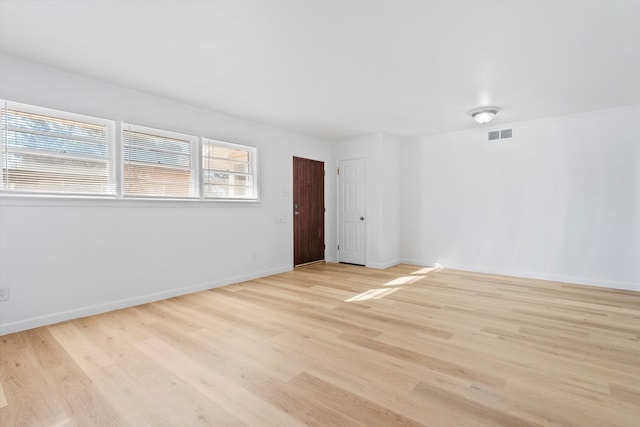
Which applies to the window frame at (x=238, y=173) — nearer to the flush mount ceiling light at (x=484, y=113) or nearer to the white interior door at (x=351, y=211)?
the white interior door at (x=351, y=211)

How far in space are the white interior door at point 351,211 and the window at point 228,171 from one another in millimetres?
2071

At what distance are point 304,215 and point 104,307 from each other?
354cm

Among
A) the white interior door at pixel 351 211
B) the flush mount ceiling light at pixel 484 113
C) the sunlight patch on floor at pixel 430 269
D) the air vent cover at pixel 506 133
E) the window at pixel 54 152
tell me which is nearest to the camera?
the window at pixel 54 152

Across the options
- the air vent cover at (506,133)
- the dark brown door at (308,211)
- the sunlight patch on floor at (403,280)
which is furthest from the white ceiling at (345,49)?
the sunlight patch on floor at (403,280)

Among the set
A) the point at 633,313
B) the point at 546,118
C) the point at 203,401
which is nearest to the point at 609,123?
the point at 546,118

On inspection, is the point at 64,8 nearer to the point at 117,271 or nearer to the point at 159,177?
the point at 159,177

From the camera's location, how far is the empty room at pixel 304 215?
200 cm

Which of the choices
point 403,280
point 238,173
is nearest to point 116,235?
point 238,173

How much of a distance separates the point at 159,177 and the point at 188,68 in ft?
4.96

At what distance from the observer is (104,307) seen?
3373mm

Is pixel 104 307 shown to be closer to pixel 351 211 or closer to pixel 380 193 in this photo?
pixel 351 211

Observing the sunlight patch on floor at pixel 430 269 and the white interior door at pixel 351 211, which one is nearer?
the sunlight patch on floor at pixel 430 269

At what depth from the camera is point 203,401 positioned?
183 centimetres

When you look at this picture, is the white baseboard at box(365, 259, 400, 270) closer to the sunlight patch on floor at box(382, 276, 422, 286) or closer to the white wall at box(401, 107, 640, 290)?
the white wall at box(401, 107, 640, 290)
